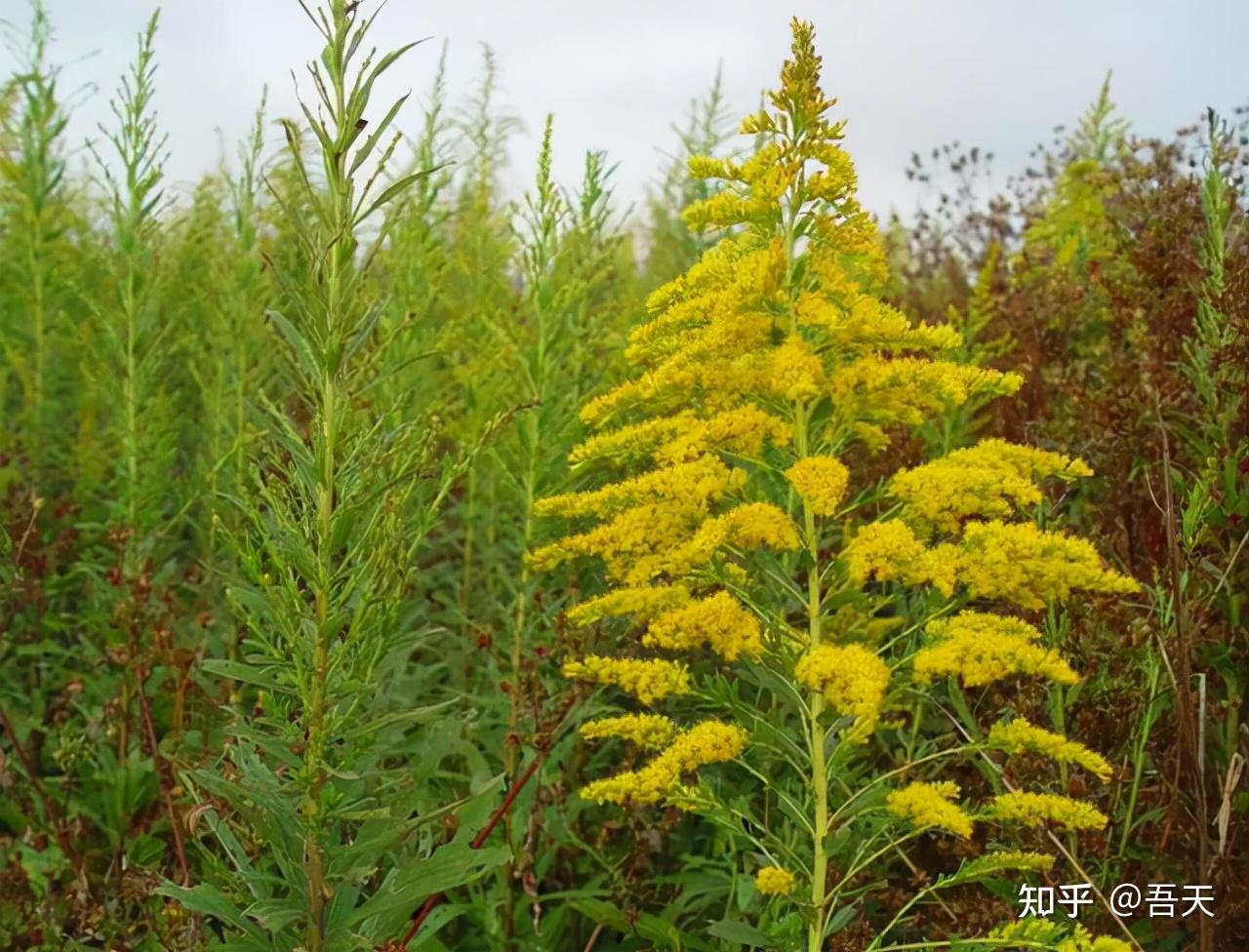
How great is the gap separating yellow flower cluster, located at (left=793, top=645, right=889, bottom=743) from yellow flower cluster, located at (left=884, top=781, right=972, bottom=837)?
129mm

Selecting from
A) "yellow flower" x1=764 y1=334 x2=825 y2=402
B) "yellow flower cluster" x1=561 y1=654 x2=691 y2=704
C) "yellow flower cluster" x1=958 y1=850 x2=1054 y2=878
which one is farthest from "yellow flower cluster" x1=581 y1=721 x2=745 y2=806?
"yellow flower" x1=764 y1=334 x2=825 y2=402

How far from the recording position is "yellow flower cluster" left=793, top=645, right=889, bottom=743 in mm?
1924

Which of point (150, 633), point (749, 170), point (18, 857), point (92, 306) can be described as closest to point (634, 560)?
point (749, 170)

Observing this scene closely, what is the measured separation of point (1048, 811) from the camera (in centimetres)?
202

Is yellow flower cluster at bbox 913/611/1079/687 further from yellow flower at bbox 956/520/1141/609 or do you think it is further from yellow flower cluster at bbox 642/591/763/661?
yellow flower cluster at bbox 642/591/763/661

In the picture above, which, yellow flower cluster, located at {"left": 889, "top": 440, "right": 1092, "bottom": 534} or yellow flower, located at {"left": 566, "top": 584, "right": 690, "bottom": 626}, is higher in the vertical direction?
yellow flower cluster, located at {"left": 889, "top": 440, "right": 1092, "bottom": 534}

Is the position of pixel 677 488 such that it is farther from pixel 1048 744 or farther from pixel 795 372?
pixel 1048 744

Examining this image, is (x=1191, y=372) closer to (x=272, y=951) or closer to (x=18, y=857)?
(x=272, y=951)

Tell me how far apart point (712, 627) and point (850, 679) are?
30 cm

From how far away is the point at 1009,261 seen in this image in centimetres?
607

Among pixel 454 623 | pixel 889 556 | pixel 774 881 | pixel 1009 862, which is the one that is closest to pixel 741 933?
pixel 774 881

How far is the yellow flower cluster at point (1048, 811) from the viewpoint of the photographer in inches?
78.6

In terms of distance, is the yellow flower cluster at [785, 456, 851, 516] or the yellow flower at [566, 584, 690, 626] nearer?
the yellow flower cluster at [785, 456, 851, 516]

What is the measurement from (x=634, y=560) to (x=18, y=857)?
2.01 meters
